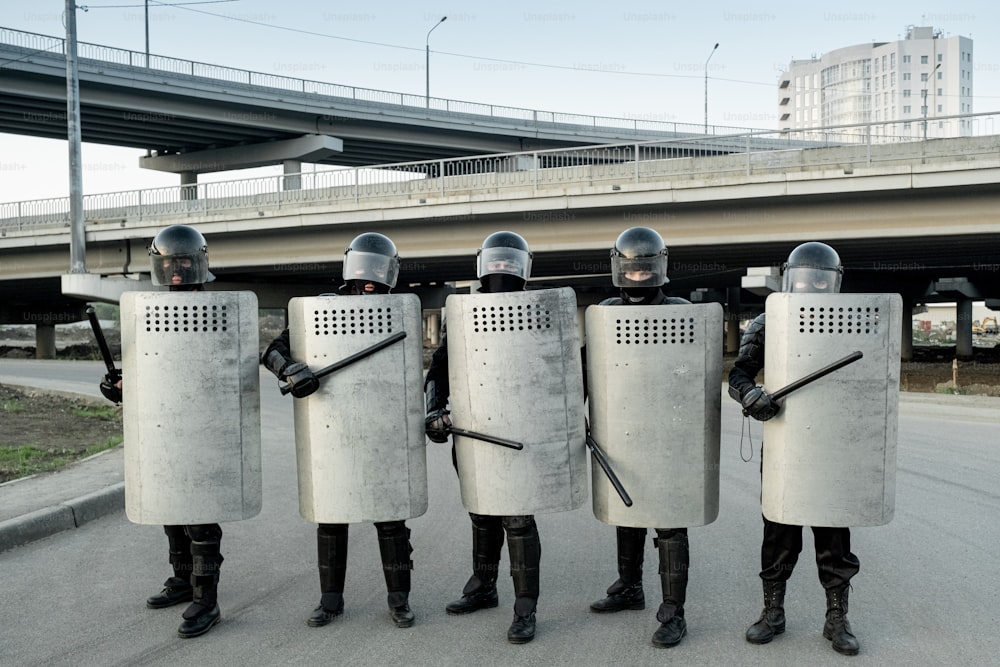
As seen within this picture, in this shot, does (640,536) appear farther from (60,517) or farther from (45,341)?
(45,341)

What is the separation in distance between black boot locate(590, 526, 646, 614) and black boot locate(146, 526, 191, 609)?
2274 mm

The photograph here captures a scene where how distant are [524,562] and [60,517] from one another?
12.8 ft

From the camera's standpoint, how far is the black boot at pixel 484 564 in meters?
4.94

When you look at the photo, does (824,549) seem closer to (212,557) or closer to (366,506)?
(366,506)

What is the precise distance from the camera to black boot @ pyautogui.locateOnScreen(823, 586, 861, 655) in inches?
166

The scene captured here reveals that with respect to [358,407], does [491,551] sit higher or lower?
lower

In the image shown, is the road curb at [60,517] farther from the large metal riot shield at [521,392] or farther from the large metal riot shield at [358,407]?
the large metal riot shield at [521,392]

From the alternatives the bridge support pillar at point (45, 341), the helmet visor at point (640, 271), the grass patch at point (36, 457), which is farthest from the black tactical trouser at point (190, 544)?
the bridge support pillar at point (45, 341)

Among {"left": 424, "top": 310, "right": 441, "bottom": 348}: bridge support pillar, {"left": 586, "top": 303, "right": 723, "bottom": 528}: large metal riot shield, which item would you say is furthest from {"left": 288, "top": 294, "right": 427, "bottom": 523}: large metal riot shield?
{"left": 424, "top": 310, "right": 441, "bottom": 348}: bridge support pillar

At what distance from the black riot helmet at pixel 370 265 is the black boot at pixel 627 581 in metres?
1.93

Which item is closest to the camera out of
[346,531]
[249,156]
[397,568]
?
[397,568]

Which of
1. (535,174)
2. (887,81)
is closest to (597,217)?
(535,174)

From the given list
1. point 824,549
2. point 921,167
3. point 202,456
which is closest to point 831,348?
point 824,549

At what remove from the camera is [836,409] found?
4.42m
